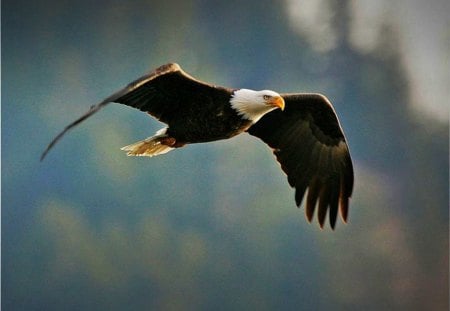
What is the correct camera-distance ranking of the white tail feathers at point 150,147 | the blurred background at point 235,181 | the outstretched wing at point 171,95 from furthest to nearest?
the blurred background at point 235,181 → the white tail feathers at point 150,147 → the outstretched wing at point 171,95

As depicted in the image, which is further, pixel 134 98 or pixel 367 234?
pixel 367 234

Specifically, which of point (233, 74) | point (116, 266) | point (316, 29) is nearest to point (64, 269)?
point (116, 266)

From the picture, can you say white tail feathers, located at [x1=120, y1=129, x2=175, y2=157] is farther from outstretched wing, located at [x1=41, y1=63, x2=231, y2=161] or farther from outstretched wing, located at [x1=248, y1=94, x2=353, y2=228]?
outstretched wing, located at [x1=248, y1=94, x2=353, y2=228]

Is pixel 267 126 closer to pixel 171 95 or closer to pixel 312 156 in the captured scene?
pixel 312 156

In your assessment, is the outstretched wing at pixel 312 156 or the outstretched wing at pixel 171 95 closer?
the outstretched wing at pixel 171 95

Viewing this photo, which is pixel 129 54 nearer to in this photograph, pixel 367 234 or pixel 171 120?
pixel 171 120

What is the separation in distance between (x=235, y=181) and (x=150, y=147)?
371 millimetres

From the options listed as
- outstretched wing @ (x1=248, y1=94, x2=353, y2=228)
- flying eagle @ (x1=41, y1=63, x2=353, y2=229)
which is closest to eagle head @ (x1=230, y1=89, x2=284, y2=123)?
flying eagle @ (x1=41, y1=63, x2=353, y2=229)

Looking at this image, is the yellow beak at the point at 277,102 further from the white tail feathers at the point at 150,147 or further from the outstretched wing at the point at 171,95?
the white tail feathers at the point at 150,147

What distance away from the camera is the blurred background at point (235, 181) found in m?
2.78

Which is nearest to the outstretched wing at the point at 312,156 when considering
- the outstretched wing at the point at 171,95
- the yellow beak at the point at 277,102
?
the yellow beak at the point at 277,102

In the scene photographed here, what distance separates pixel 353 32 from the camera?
2820 millimetres

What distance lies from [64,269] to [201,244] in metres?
0.54

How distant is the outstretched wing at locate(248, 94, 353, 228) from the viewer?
278 centimetres
